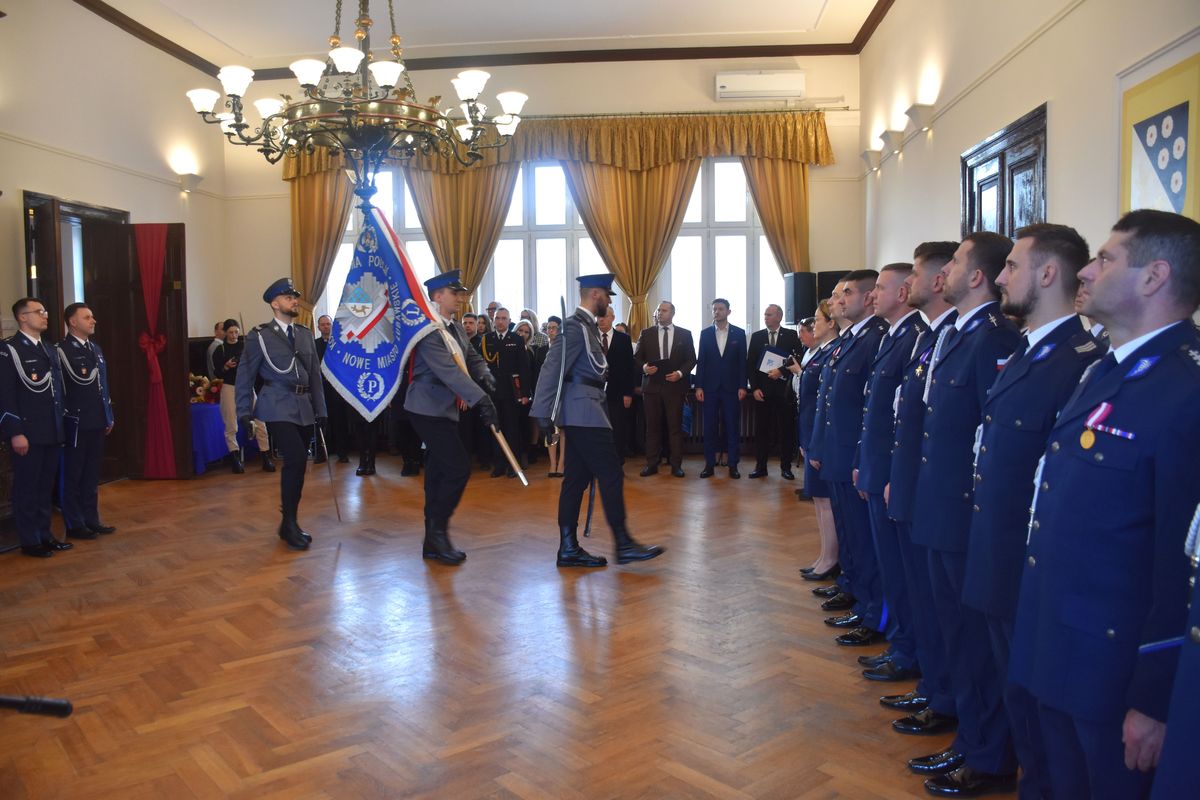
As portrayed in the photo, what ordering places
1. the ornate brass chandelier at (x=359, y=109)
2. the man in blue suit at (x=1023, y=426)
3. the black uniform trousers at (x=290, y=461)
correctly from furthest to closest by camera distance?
the black uniform trousers at (x=290, y=461), the ornate brass chandelier at (x=359, y=109), the man in blue suit at (x=1023, y=426)

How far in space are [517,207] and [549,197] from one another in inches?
16.2

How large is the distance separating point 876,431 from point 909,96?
19.4ft

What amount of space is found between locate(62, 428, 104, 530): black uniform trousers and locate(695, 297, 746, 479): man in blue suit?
4.92m

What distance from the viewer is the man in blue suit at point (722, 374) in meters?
8.27

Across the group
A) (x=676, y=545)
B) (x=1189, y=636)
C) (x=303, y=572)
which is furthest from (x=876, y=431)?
(x=303, y=572)

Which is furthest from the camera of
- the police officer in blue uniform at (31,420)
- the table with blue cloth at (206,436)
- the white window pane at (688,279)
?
the white window pane at (688,279)

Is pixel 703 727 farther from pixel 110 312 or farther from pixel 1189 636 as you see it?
pixel 110 312

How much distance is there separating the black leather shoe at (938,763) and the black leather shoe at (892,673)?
26.9 inches

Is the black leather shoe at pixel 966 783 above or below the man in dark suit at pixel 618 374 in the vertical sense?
below

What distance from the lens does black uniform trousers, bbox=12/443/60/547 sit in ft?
17.7

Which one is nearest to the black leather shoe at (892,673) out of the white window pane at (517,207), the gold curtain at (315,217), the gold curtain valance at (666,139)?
the gold curtain valance at (666,139)

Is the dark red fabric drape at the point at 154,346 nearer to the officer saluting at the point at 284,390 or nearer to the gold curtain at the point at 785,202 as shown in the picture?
the officer saluting at the point at 284,390

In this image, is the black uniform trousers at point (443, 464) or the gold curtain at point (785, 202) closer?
the black uniform trousers at point (443, 464)

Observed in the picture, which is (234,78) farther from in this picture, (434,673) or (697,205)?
(697,205)
